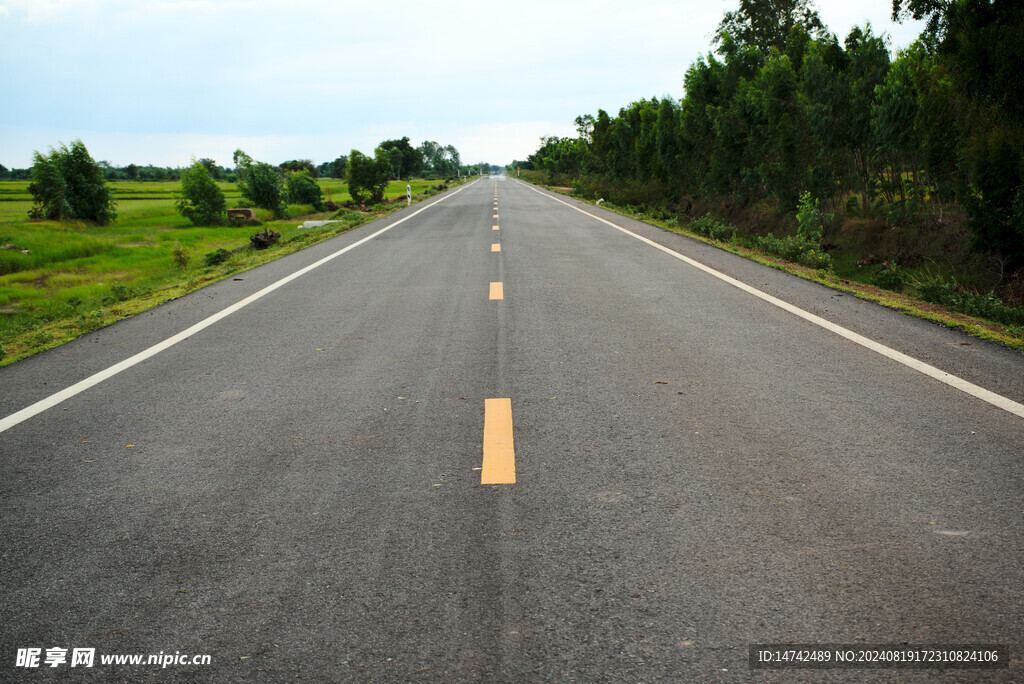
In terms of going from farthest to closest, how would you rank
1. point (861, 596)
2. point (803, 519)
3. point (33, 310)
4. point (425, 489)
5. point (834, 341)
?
point (33, 310), point (834, 341), point (425, 489), point (803, 519), point (861, 596)

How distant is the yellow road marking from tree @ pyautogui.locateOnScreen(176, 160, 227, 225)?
131ft

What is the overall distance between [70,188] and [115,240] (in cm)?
922

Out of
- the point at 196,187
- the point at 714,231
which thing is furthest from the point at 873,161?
the point at 196,187

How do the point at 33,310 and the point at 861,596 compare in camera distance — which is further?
the point at 33,310

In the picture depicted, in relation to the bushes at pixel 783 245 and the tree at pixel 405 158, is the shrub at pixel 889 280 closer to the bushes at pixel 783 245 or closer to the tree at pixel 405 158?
the bushes at pixel 783 245

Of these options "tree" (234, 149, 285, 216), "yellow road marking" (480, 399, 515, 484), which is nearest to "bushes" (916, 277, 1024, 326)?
"yellow road marking" (480, 399, 515, 484)

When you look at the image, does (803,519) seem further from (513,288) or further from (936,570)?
(513,288)

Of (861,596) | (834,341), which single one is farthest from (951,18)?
(861,596)

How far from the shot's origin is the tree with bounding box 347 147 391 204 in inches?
1997

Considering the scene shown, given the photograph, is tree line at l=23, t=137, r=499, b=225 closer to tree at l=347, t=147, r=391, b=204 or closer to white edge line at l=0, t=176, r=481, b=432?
tree at l=347, t=147, r=391, b=204

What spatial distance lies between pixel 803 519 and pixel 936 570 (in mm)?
540

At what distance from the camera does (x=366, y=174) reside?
51188mm

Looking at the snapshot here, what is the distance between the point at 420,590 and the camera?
2.55 m

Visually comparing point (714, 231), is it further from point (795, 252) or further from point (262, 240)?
point (262, 240)
